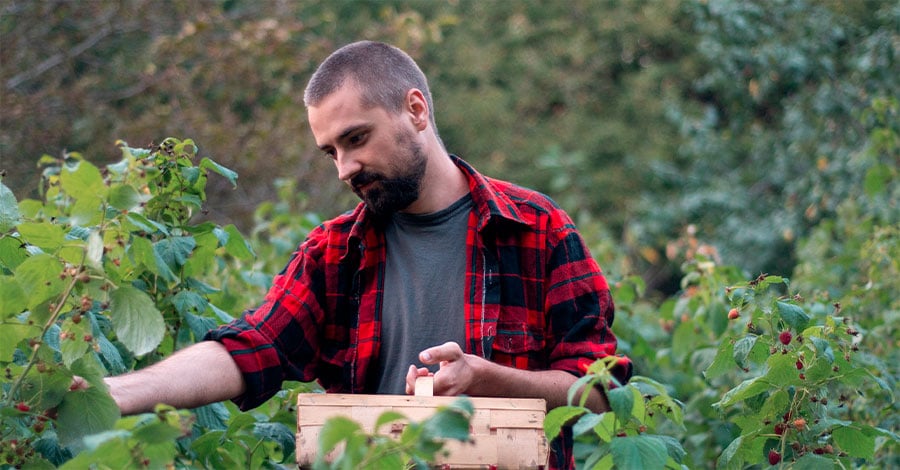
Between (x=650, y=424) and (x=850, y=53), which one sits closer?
(x=650, y=424)

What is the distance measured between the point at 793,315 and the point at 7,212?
152cm

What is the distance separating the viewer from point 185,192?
2.83 m

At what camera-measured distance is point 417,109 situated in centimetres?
268

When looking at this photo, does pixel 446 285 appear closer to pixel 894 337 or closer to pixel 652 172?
pixel 894 337

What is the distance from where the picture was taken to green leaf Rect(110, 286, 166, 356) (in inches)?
75.8

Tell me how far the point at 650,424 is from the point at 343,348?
2.36 feet

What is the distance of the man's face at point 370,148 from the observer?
2.53 metres

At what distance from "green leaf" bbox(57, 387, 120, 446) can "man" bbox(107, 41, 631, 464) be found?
1.37ft

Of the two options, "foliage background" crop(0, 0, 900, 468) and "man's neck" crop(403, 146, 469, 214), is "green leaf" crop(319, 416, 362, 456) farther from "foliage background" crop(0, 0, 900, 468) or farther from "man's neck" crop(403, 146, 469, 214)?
"foliage background" crop(0, 0, 900, 468)

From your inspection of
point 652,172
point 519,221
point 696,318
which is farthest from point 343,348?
point 652,172

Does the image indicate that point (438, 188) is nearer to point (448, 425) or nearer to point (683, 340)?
point (448, 425)

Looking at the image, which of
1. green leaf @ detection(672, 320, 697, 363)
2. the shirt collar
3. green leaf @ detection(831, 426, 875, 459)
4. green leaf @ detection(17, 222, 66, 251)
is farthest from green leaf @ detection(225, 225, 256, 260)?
green leaf @ detection(672, 320, 697, 363)

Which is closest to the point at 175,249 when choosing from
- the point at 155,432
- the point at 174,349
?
the point at 174,349

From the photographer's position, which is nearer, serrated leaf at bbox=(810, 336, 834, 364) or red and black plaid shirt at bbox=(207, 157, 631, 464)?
serrated leaf at bbox=(810, 336, 834, 364)
